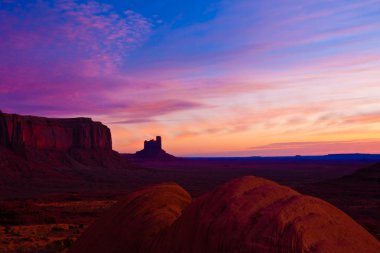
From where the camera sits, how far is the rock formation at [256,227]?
162 inches

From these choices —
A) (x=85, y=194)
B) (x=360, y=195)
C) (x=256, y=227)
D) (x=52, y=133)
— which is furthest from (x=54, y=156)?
(x=256, y=227)

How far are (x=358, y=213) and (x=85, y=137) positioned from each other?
281 feet

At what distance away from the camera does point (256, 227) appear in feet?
14.1

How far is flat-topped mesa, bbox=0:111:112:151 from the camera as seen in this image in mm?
83062

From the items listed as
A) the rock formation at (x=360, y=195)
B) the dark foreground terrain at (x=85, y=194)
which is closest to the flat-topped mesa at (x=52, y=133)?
the dark foreground terrain at (x=85, y=194)

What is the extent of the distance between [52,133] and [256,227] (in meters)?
96.2

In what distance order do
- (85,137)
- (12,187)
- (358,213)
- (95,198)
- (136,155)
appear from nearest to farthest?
(358,213), (95,198), (12,187), (85,137), (136,155)

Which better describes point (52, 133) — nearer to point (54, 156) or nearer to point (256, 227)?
point (54, 156)

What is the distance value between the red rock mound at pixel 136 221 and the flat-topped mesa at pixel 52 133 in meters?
81.6

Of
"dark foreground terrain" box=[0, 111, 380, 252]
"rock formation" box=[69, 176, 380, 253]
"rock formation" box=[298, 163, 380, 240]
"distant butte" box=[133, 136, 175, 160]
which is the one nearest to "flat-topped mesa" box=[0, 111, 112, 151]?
"dark foreground terrain" box=[0, 111, 380, 252]

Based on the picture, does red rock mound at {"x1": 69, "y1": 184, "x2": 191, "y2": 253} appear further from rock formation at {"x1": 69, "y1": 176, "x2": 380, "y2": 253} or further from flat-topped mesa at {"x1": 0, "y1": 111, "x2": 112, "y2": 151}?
flat-topped mesa at {"x1": 0, "y1": 111, "x2": 112, "y2": 151}

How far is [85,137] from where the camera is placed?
340 ft

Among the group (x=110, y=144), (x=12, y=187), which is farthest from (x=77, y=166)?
(x=12, y=187)

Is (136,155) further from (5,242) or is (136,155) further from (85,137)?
(5,242)
